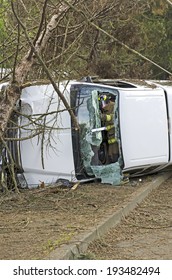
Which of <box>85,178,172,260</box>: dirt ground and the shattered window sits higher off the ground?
the shattered window

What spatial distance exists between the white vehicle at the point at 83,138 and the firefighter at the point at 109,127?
10 centimetres

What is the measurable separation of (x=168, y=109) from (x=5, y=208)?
3.48 m

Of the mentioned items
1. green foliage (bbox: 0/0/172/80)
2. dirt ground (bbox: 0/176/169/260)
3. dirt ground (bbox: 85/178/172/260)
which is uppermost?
green foliage (bbox: 0/0/172/80)

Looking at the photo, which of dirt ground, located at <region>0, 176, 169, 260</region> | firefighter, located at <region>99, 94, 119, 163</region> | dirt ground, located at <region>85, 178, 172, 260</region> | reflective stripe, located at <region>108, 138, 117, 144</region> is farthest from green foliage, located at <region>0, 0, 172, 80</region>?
dirt ground, located at <region>85, 178, 172, 260</region>

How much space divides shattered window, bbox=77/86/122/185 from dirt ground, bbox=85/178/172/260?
0.89m

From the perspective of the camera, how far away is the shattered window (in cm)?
830

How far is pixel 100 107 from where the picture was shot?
8.61 meters

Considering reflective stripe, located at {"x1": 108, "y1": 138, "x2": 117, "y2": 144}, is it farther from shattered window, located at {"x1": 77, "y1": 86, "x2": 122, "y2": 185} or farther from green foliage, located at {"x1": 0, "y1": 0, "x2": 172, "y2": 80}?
green foliage, located at {"x1": 0, "y1": 0, "x2": 172, "y2": 80}

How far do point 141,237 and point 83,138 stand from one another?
9.05ft

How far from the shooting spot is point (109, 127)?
8492 mm

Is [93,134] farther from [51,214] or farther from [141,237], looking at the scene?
[141,237]

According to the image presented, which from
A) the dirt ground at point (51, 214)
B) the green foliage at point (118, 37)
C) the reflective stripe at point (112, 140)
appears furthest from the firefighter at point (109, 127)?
the green foliage at point (118, 37)

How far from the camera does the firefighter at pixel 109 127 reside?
27.8ft

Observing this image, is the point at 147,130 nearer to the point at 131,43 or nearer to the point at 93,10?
the point at 93,10
